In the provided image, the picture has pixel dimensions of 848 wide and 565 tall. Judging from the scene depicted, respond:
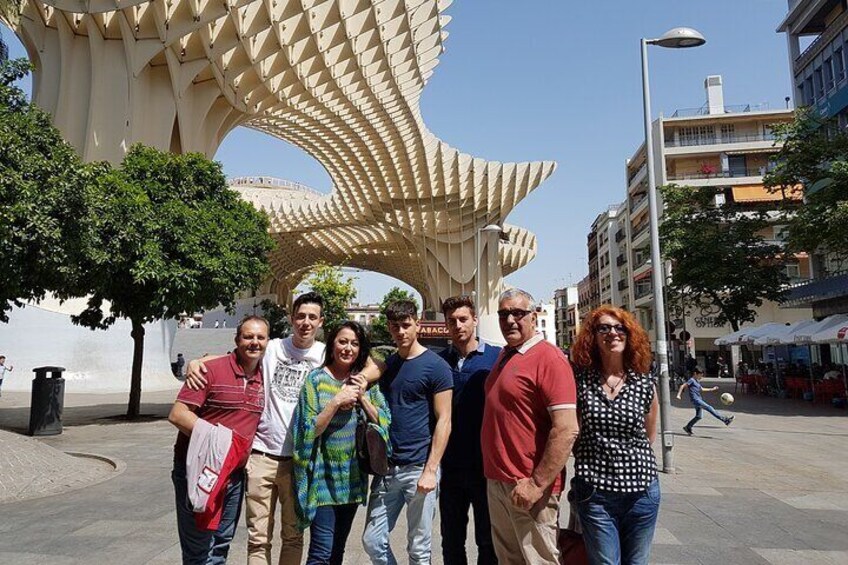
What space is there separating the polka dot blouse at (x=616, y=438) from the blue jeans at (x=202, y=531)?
1.85 m

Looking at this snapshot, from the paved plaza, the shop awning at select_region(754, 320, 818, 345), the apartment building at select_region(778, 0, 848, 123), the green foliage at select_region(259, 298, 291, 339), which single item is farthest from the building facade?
the paved plaza

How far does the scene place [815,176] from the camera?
16.8 metres

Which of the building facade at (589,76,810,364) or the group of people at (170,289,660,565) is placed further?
the building facade at (589,76,810,364)

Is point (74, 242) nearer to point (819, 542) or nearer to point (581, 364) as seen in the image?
point (581, 364)

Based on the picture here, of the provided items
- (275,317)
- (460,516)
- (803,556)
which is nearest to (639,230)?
(275,317)

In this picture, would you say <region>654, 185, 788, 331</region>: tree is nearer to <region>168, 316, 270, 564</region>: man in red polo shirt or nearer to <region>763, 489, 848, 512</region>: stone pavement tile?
<region>763, 489, 848, 512</region>: stone pavement tile

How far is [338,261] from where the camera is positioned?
59469 mm

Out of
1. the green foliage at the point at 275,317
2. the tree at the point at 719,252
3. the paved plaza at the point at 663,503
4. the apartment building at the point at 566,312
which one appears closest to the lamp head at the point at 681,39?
the paved plaza at the point at 663,503

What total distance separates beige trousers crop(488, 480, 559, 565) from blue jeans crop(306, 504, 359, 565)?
841mm

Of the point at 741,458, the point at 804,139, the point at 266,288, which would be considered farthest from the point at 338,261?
the point at 741,458

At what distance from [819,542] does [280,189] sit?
6387 cm

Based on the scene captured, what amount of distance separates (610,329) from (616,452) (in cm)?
56

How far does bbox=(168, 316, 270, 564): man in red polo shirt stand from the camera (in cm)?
304

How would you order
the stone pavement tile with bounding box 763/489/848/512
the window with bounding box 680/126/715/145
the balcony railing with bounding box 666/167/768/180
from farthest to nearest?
the window with bounding box 680/126/715/145 < the balcony railing with bounding box 666/167/768/180 < the stone pavement tile with bounding box 763/489/848/512
